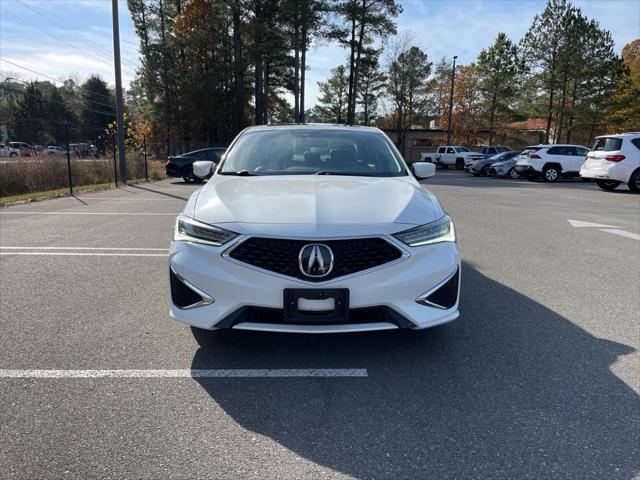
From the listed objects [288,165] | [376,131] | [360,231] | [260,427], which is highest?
[376,131]

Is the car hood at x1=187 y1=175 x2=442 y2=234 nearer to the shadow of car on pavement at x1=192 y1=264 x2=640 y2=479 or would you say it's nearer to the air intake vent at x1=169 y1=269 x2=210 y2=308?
the air intake vent at x1=169 y1=269 x2=210 y2=308

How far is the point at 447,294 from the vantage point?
2.99m

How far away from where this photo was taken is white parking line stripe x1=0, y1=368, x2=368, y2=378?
2861 mm

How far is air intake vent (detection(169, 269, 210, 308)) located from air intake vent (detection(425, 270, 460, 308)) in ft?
4.90

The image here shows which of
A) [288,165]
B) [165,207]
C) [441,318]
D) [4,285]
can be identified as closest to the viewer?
[441,318]

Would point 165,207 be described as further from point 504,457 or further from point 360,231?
point 504,457

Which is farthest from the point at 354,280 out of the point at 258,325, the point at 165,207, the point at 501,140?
the point at 501,140

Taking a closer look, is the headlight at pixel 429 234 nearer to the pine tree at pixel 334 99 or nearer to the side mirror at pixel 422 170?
the side mirror at pixel 422 170

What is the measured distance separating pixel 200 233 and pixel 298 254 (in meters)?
0.71

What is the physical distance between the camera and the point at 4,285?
472 centimetres

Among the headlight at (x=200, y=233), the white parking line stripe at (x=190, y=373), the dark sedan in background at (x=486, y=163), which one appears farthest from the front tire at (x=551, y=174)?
the headlight at (x=200, y=233)

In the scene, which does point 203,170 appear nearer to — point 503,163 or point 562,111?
point 503,163

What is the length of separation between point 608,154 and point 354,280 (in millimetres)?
16334

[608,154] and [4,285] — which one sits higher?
[608,154]
